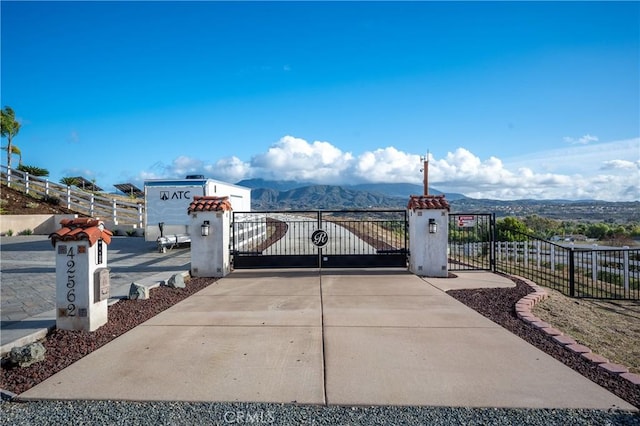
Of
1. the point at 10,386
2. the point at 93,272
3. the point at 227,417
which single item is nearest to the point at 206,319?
the point at 93,272

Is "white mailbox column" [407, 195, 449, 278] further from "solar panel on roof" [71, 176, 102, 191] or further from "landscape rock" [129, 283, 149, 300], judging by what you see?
"solar panel on roof" [71, 176, 102, 191]

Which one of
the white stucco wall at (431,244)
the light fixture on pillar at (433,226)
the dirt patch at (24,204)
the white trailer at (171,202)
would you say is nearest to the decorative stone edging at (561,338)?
the white stucco wall at (431,244)

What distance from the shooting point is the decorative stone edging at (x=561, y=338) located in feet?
13.3

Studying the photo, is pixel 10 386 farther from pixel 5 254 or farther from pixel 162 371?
pixel 5 254

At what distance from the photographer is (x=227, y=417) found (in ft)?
10.5

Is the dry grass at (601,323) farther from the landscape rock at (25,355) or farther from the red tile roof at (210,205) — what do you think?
the red tile roof at (210,205)

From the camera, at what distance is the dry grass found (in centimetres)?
531

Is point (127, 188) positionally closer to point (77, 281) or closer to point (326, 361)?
point (77, 281)

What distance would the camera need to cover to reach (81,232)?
5305 millimetres

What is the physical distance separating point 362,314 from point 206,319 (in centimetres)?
234

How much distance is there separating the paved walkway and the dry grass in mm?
1243

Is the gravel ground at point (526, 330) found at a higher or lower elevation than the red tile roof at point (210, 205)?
lower

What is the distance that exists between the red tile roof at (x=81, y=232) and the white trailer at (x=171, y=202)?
968 centimetres

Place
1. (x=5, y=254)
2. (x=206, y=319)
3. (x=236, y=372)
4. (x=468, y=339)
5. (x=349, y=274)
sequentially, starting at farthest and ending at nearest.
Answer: (x=5, y=254), (x=349, y=274), (x=206, y=319), (x=468, y=339), (x=236, y=372)
